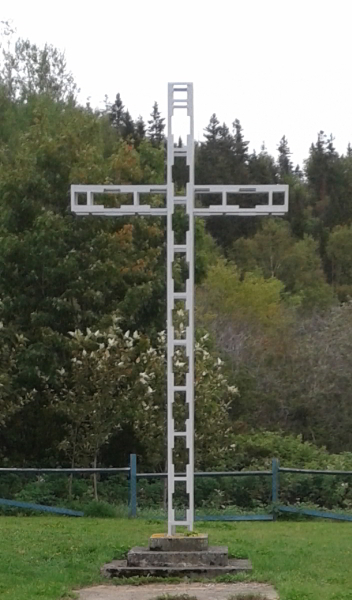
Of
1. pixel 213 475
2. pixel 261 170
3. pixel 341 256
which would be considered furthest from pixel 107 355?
pixel 261 170

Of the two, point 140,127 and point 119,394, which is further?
point 140,127

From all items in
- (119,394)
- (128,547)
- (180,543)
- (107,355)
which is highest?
(107,355)

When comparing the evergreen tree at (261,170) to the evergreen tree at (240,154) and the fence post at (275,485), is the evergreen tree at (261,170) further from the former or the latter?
the fence post at (275,485)

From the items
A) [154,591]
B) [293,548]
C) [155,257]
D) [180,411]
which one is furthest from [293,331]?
[154,591]

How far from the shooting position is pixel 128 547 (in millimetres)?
13539

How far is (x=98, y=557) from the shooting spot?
1262 cm

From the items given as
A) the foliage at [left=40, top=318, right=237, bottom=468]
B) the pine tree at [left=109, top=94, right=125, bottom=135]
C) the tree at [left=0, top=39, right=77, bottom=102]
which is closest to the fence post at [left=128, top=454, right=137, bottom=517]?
the foliage at [left=40, top=318, right=237, bottom=468]

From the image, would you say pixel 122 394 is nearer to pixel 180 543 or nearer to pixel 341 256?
pixel 180 543

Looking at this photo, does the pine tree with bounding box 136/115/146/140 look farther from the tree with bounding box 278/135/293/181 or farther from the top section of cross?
the top section of cross

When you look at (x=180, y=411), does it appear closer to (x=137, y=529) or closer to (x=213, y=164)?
(x=137, y=529)

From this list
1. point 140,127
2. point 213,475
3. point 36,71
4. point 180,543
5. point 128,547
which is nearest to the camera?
point 180,543

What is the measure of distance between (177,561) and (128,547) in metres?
2.15

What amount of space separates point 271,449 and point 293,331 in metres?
10.9

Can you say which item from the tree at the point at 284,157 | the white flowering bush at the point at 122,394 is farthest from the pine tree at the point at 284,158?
the white flowering bush at the point at 122,394
